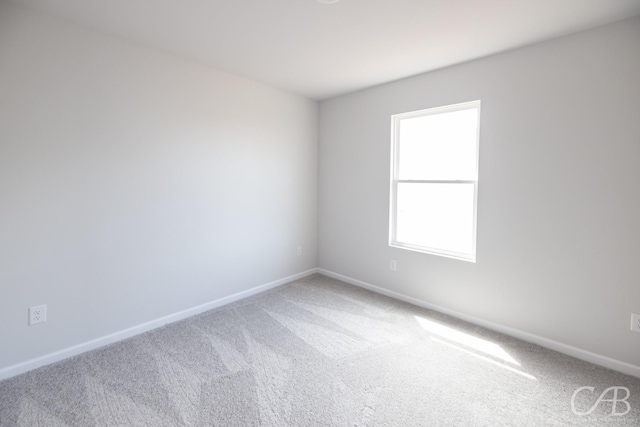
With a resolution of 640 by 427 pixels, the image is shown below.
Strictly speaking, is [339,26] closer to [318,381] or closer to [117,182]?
[117,182]

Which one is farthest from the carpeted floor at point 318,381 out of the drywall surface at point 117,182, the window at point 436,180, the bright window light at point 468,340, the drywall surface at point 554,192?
the window at point 436,180

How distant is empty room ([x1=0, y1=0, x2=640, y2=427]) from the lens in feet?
6.32

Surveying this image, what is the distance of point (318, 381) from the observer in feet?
6.63

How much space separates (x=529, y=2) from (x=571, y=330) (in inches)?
94.1

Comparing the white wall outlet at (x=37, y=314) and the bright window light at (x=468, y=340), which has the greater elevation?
the white wall outlet at (x=37, y=314)

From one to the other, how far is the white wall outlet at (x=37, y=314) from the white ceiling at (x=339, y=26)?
2.07 metres

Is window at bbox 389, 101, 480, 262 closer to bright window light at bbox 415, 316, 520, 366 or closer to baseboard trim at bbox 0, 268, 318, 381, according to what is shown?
bright window light at bbox 415, 316, 520, 366

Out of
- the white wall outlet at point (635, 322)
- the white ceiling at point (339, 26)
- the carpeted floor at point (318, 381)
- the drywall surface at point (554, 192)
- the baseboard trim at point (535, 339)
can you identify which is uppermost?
the white ceiling at point (339, 26)

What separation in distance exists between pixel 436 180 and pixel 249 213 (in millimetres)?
2099

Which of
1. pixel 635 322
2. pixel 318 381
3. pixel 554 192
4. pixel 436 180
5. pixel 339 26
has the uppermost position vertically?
pixel 339 26

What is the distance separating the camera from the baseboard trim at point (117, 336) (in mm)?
2059

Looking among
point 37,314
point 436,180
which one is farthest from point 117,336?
point 436,180

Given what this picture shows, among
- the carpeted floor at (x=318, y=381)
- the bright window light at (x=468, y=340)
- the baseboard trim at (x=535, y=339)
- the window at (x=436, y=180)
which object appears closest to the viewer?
the carpeted floor at (x=318, y=381)

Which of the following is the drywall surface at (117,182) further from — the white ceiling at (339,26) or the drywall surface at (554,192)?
the drywall surface at (554,192)
